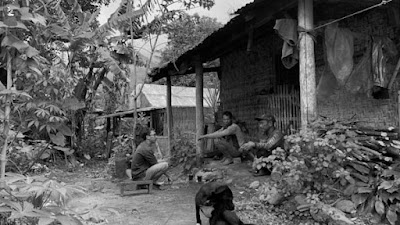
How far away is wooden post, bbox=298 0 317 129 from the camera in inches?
217

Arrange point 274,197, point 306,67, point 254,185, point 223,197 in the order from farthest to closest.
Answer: point 254,185 → point 306,67 → point 274,197 → point 223,197

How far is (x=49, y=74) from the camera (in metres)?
2.63

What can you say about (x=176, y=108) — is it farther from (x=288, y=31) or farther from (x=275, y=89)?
(x=288, y=31)

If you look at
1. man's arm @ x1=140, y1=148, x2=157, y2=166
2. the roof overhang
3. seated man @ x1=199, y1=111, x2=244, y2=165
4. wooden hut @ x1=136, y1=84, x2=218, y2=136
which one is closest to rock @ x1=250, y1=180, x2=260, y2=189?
man's arm @ x1=140, y1=148, x2=157, y2=166

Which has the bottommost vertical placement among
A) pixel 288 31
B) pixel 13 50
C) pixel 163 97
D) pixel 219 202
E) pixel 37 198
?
pixel 219 202

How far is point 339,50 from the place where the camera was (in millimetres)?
6035

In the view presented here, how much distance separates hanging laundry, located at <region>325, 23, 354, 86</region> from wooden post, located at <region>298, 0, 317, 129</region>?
0.62 meters

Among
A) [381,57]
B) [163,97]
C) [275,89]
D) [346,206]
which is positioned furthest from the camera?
[163,97]

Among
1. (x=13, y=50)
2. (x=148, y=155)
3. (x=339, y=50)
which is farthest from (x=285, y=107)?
(x=13, y=50)

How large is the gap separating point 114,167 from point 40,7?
7.91m

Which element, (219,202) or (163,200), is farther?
(163,200)

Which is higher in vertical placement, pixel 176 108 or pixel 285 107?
pixel 176 108

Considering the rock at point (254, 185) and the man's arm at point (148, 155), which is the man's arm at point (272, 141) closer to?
the rock at point (254, 185)

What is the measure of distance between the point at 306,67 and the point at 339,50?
0.92 meters
